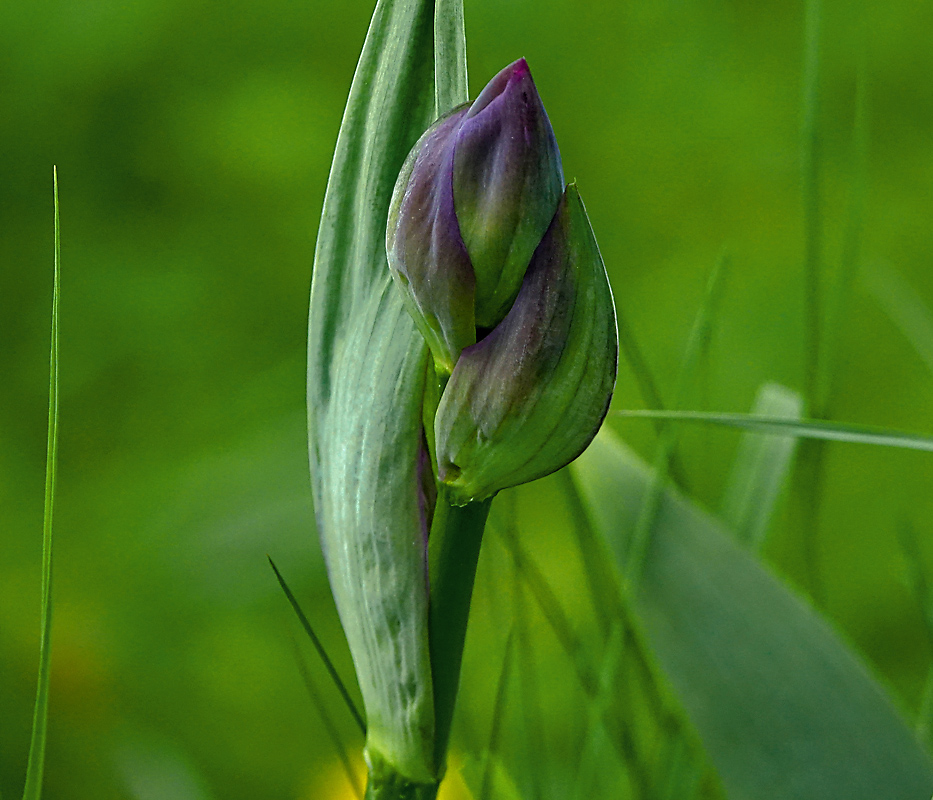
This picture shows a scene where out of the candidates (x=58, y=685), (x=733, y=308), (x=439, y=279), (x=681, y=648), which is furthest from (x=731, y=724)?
(x=733, y=308)

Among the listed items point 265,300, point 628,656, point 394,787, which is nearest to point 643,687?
point 628,656

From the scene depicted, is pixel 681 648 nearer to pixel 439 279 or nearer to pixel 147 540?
pixel 439 279

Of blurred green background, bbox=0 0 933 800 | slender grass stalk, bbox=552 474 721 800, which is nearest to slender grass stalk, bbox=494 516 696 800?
slender grass stalk, bbox=552 474 721 800

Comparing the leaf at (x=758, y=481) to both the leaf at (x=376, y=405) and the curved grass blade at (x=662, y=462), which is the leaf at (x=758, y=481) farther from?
the leaf at (x=376, y=405)

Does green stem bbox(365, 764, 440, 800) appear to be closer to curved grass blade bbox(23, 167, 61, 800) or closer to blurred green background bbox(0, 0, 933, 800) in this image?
curved grass blade bbox(23, 167, 61, 800)

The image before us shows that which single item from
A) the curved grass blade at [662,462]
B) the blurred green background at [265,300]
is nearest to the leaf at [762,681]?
the curved grass blade at [662,462]

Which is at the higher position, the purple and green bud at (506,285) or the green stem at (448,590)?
the purple and green bud at (506,285)

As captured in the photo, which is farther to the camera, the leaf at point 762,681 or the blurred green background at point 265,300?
the blurred green background at point 265,300

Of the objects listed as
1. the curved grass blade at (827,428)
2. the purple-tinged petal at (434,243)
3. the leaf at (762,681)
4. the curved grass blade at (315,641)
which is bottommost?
the leaf at (762,681)
